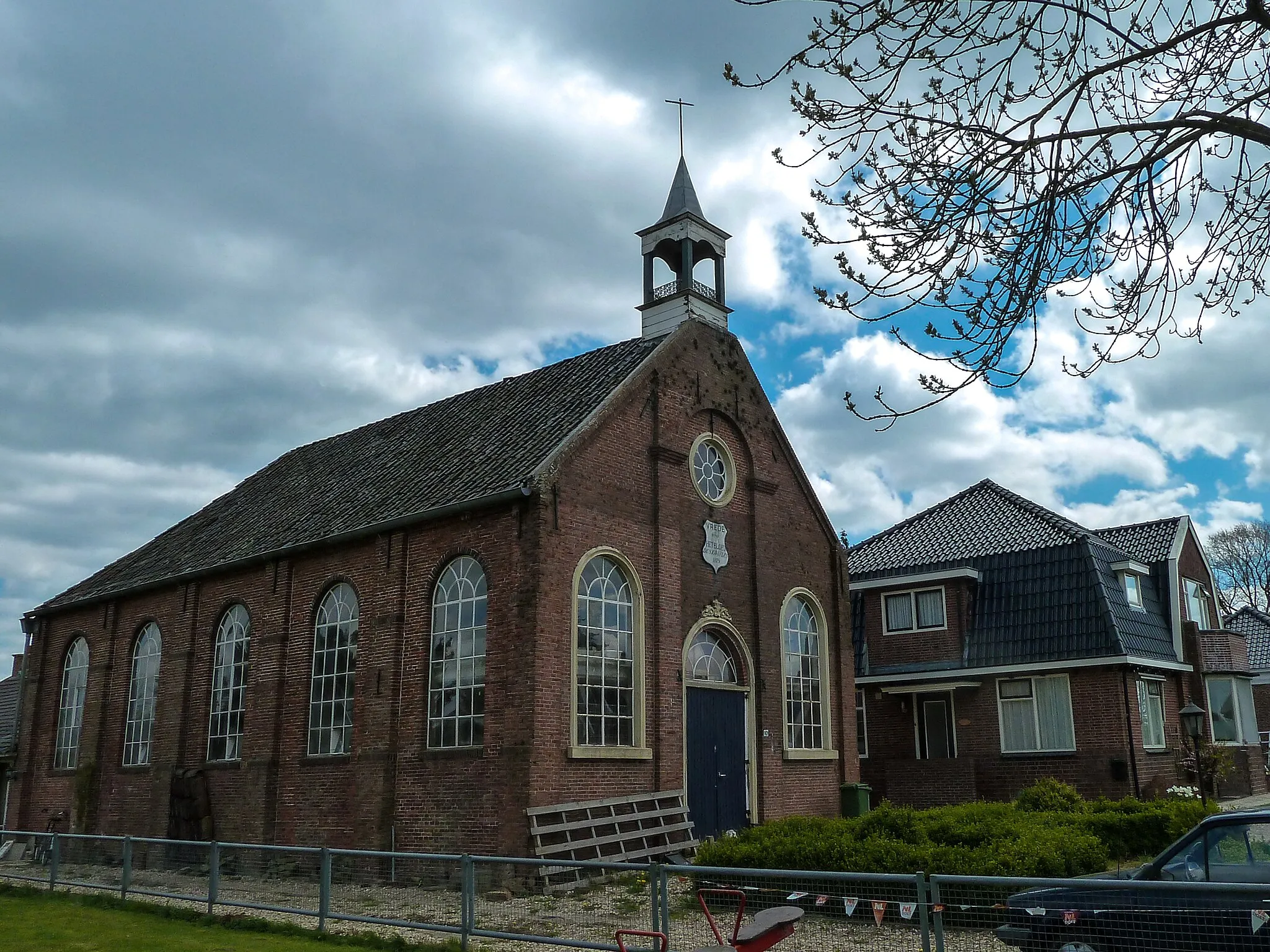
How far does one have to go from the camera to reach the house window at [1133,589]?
85.5ft

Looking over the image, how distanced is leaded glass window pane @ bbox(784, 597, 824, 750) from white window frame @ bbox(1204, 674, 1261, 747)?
1168cm

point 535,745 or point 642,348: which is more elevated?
point 642,348

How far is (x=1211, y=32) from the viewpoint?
25.3 ft

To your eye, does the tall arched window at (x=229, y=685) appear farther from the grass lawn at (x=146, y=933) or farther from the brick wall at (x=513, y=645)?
the grass lawn at (x=146, y=933)

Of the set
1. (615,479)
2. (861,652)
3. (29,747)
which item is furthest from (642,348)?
(29,747)

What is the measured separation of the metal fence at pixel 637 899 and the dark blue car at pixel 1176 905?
13 mm

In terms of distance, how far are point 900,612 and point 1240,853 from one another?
62.6ft

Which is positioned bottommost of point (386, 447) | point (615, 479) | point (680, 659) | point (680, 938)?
point (680, 938)

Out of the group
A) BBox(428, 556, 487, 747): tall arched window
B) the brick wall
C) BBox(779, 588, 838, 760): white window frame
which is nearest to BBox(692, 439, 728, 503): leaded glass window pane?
the brick wall

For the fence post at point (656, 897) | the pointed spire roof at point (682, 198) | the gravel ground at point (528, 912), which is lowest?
the gravel ground at point (528, 912)

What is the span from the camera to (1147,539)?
94.4 feet

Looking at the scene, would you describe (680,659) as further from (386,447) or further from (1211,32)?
(1211,32)

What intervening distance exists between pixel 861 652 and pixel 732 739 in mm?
9663

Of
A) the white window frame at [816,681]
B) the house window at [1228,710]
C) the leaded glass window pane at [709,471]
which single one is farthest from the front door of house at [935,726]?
the leaded glass window pane at [709,471]
